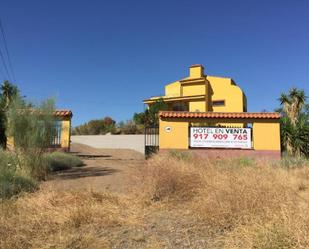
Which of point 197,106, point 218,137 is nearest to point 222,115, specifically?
point 218,137

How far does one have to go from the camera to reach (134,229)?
5398 millimetres

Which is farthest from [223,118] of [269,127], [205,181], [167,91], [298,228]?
[167,91]

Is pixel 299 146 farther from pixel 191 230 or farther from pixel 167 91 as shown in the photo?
pixel 167 91

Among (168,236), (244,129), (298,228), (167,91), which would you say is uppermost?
(167,91)

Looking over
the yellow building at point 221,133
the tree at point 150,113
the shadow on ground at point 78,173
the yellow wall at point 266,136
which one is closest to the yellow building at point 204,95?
the tree at point 150,113

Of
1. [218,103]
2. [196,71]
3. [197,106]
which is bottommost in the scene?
[197,106]

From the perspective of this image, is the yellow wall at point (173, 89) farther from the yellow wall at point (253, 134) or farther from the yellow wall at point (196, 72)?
the yellow wall at point (253, 134)

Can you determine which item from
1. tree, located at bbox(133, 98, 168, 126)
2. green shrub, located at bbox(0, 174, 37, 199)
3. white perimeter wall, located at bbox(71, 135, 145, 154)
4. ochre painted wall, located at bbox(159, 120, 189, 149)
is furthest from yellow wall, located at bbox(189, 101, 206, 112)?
green shrub, located at bbox(0, 174, 37, 199)

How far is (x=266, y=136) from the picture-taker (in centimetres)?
1855

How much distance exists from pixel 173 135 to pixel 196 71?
24.2 meters

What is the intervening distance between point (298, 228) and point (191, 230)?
1.72 metres

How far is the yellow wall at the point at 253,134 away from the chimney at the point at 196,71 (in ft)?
76.0

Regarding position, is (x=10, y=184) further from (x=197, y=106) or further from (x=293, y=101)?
(x=197, y=106)

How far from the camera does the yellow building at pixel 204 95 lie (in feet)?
129
